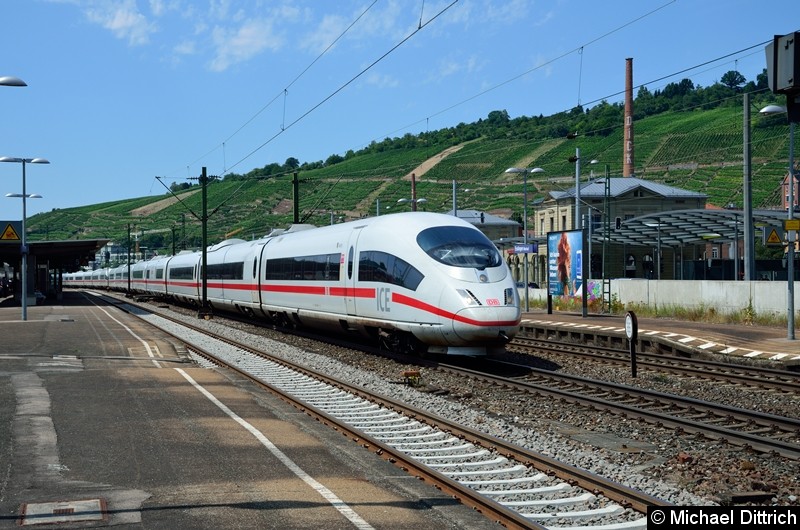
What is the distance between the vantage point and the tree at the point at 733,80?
543 ft

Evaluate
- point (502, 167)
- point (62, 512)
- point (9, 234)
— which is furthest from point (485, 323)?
point (502, 167)

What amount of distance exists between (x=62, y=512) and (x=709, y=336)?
21497 mm

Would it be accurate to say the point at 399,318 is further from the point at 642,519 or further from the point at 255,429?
the point at 642,519

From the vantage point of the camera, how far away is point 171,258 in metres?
62.4

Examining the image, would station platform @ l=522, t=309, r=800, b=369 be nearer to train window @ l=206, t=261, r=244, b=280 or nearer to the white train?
the white train

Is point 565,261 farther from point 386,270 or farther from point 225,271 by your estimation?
point 386,270

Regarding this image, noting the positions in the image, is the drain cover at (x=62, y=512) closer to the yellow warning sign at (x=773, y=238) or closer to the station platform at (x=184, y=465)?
the station platform at (x=184, y=465)

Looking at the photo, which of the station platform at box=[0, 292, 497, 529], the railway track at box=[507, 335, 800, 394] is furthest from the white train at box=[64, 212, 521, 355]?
the station platform at box=[0, 292, 497, 529]

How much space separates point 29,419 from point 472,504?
6979 mm

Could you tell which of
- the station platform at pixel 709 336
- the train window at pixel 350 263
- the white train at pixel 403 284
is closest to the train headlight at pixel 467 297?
the white train at pixel 403 284

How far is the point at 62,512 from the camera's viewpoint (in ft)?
24.9

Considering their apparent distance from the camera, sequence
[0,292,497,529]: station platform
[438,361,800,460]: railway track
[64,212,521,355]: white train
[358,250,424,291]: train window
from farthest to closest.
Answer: [358,250,424,291]: train window < [64,212,521,355]: white train < [438,361,800,460]: railway track < [0,292,497,529]: station platform

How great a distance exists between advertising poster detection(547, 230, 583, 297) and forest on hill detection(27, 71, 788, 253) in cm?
6592

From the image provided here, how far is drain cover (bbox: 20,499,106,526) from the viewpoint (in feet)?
24.2
